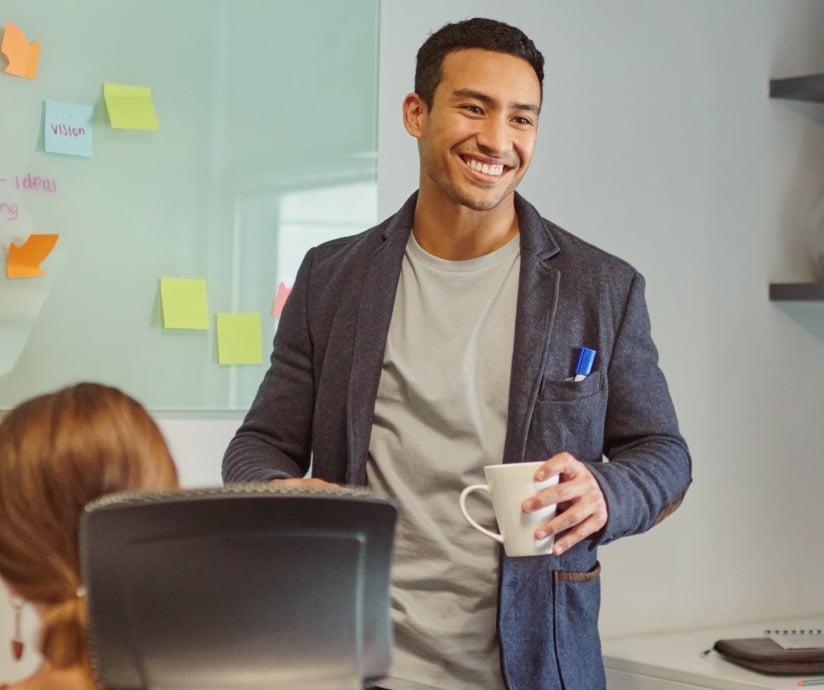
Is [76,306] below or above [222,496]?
above

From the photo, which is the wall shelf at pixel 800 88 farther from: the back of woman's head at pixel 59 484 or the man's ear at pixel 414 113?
the back of woman's head at pixel 59 484

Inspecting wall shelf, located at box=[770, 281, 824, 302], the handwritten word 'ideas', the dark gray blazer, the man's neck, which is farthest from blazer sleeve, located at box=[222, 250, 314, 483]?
wall shelf, located at box=[770, 281, 824, 302]

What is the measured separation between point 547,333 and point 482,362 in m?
0.10

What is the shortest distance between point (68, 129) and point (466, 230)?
805mm

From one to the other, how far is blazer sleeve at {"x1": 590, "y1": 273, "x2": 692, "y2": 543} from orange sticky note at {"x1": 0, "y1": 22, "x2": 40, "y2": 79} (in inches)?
43.7

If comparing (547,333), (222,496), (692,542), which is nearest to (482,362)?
(547,333)

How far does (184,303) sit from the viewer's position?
2.26 meters

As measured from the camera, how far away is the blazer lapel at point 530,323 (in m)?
1.60

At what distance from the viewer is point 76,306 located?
2150 mm

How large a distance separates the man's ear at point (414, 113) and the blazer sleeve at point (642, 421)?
16.1 inches

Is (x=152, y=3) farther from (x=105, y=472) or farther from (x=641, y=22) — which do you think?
(x=105, y=472)

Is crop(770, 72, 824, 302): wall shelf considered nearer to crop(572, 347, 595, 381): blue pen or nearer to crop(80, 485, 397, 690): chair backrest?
crop(572, 347, 595, 381): blue pen

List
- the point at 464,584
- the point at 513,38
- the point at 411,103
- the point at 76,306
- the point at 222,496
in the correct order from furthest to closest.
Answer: the point at 76,306 < the point at 411,103 < the point at 513,38 < the point at 464,584 < the point at 222,496

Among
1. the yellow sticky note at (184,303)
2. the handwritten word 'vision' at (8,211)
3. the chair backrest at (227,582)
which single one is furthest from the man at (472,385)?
the chair backrest at (227,582)
